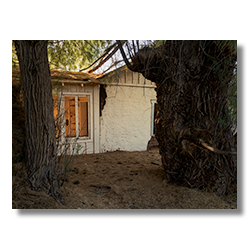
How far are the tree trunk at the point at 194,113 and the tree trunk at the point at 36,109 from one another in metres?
1.69

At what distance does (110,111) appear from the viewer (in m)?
6.91

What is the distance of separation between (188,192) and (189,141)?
1.04 m

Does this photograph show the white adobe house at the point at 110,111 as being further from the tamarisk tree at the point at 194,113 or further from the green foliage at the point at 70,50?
the tamarisk tree at the point at 194,113

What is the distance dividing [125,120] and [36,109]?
5143mm

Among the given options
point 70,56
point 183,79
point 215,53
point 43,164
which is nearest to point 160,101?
point 183,79

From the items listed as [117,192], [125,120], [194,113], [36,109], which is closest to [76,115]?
[125,120]

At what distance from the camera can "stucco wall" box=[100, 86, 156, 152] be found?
6.90 meters

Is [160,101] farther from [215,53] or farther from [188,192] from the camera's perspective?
[188,192]

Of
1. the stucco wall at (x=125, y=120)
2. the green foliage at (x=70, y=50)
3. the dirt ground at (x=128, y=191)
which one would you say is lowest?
the dirt ground at (x=128, y=191)

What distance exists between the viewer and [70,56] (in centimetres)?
389

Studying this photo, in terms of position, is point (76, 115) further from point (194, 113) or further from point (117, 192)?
point (194, 113)

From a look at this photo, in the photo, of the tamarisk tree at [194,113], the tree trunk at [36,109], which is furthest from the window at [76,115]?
the tamarisk tree at [194,113]

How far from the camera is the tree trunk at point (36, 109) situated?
225 cm

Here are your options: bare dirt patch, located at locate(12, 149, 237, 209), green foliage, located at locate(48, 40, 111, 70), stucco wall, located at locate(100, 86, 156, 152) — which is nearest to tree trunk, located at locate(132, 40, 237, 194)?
bare dirt patch, located at locate(12, 149, 237, 209)
